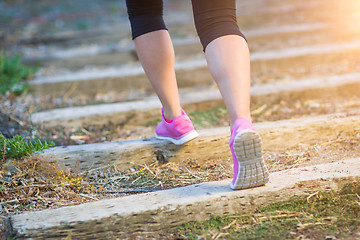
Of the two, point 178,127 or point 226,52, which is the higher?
point 226,52

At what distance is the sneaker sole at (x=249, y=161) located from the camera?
137cm

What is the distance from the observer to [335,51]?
351 centimetres

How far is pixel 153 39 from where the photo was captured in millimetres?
1673

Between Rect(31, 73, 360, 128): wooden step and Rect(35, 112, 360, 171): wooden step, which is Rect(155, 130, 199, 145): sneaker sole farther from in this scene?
Rect(31, 73, 360, 128): wooden step

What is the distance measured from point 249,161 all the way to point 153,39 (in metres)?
0.65

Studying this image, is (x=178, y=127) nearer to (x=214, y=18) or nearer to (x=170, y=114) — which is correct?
(x=170, y=114)

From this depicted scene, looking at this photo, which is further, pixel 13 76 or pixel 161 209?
pixel 13 76

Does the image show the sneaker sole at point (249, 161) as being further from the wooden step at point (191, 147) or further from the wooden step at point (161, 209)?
the wooden step at point (191, 147)

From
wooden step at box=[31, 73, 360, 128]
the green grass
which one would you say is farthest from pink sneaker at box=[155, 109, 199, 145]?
wooden step at box=[31, 73, 360, 128]

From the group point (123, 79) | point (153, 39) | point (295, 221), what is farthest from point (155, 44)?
point (123, 79)

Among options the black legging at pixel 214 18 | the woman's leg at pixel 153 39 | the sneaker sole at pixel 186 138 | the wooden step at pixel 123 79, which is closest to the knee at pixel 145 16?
the woman's leg at pixel 153 39

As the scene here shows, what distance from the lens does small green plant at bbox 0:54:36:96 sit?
9.94 feet

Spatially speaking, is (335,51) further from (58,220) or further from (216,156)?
(58,220)

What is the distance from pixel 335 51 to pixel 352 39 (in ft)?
1.95
